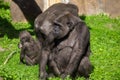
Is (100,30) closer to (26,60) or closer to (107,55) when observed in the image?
(107,55)

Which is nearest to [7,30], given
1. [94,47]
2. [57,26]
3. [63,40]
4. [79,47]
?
[94,47]

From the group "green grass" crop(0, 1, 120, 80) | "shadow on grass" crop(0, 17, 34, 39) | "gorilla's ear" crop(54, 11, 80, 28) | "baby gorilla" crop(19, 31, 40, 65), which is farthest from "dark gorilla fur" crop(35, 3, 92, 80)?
"shadow on grass" crop(0, 17, 34, 39)

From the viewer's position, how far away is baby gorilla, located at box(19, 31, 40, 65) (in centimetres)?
912

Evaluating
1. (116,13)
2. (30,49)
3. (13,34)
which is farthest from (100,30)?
(30,49)

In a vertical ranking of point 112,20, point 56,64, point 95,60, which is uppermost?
point 56,64

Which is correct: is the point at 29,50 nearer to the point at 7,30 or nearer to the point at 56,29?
the point at 56,29

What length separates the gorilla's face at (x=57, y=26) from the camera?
23.6 ft

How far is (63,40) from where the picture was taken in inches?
294

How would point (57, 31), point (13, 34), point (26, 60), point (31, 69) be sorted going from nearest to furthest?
point (57, 31) → point (31, 69) → point (26, 60) → point (13, 34)

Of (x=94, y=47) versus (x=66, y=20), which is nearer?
(x=66, y=20)

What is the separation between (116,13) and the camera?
13.4 meters

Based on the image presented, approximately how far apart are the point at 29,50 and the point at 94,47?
190cm

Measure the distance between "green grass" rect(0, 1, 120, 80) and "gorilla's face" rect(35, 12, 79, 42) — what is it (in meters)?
0.96

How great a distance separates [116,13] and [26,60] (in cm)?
505
